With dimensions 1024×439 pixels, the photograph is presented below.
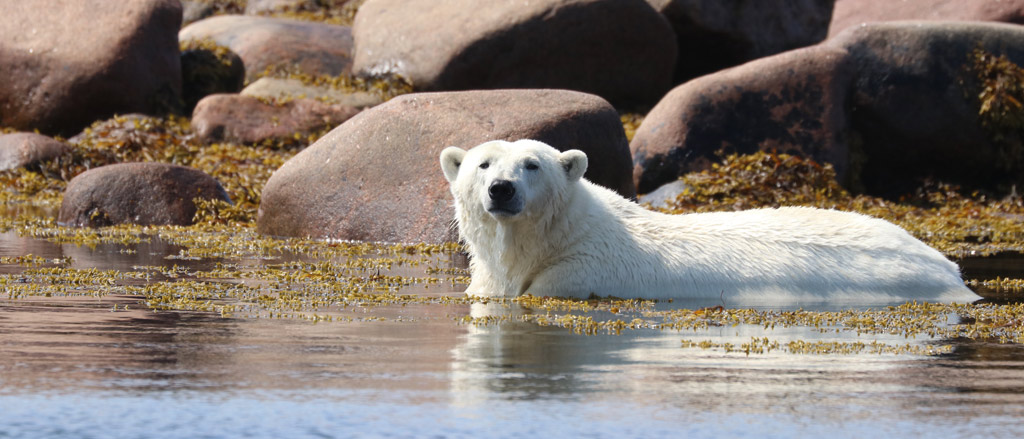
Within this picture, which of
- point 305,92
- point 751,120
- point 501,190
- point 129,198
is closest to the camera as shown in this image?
point 501,190

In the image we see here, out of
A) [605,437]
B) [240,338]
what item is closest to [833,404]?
[605,437]

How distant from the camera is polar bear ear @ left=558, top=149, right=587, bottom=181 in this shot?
7590 millimetres

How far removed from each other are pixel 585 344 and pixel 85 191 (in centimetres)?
918

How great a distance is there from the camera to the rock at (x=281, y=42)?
68.1 feet

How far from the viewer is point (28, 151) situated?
55.3 feet

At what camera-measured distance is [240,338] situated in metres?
5.51

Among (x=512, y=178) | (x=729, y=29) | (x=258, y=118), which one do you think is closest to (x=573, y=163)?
(x=512, y=178)

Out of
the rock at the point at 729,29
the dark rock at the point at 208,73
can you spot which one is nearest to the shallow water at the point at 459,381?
the dark rock at the point at 208,73

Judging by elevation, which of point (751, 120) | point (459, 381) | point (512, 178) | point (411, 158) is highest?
point (751, 120)

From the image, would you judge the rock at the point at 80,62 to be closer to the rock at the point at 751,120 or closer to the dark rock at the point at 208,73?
the dark rock at the point at 208,73

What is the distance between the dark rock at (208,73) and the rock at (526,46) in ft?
6.77

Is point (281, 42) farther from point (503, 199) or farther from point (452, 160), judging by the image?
point (503, 199)

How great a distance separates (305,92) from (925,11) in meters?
10.9

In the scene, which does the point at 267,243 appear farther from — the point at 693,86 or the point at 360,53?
the point at 360,53
